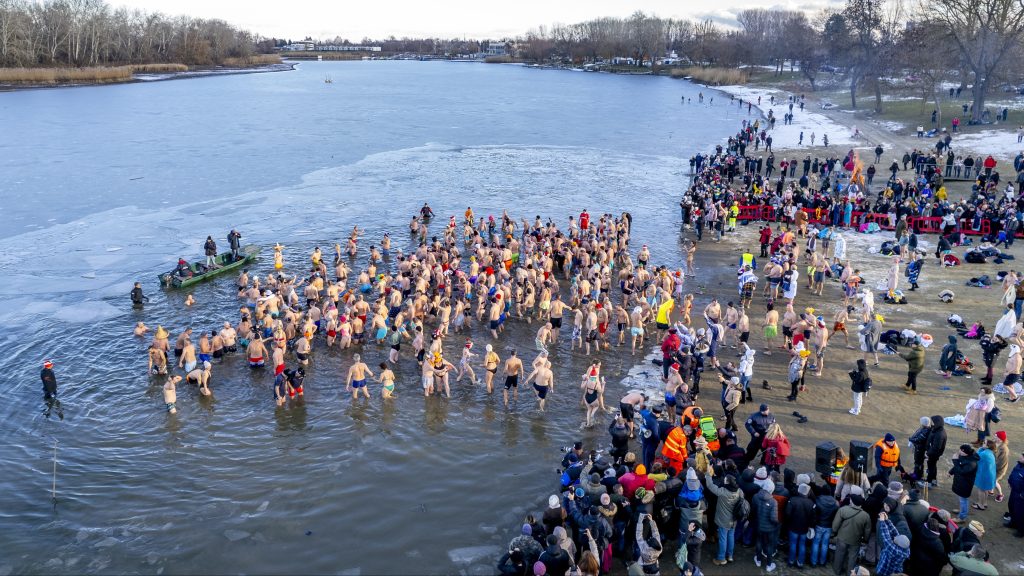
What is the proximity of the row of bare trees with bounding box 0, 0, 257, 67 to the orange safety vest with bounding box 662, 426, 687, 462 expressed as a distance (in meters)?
126

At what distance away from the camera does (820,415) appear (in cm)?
1482

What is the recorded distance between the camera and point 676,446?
39.1 feet

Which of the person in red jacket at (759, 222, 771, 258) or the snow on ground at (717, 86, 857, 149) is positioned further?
the snow on ground at (717, 86, 857, 149)

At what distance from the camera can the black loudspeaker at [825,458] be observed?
11719 mm

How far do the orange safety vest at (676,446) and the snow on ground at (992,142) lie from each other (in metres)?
38.4

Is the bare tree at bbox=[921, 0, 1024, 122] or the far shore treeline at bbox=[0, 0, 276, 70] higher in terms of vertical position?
the far shore treeline at bbox=[0, 0, 276, 70]

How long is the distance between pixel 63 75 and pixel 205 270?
105 metres

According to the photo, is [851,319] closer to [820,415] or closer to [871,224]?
[820,415]

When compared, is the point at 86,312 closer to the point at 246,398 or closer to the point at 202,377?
the point at 202,377

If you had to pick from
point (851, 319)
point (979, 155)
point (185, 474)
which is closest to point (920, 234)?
point (851, 319)

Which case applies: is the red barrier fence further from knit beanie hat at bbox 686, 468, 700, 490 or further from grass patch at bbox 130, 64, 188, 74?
grass patch at bbox 130, 64, 188, 74

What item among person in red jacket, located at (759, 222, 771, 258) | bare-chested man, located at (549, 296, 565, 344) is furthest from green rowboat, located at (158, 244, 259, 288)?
person in red jacket, located at (759, 222, 771, 258)

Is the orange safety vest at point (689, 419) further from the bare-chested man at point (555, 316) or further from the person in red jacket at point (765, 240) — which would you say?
the person in red jacket at point (765, 240)

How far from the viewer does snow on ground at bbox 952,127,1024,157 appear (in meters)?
39.9
